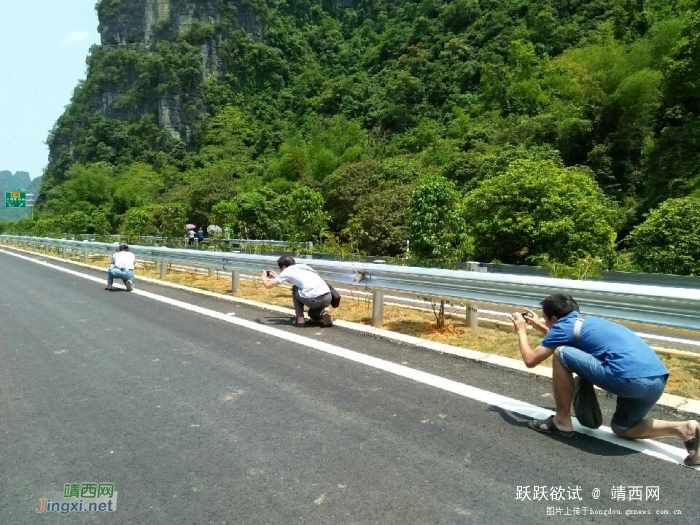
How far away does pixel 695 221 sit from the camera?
11.6 metres

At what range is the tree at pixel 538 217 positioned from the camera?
13.4 metres

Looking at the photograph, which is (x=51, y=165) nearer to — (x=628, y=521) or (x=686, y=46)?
(x=686, y=46)

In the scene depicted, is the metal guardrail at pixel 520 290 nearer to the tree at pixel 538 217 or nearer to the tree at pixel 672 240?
the tree at pixel 538 217

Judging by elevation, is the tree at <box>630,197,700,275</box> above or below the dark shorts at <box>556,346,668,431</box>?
above

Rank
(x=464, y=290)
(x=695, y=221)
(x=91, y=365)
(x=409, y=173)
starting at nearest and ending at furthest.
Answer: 1. (x=91, y=365)
2. (x=464, y=290)
3. (x=695, y=221)
4. (x=409, y=173)

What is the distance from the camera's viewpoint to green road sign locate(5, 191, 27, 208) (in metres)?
57.8

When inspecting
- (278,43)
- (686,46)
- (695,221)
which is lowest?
(695,221)

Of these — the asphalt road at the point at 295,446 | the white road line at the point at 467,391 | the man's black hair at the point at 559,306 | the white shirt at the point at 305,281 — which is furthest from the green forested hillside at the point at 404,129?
the man's black hair at the point at 559,306

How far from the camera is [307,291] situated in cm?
731

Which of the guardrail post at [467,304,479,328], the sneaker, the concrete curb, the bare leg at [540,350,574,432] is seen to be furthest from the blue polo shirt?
the sneaker

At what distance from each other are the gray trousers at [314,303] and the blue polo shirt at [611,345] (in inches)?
158

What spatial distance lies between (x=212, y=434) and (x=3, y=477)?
1245 millimetres

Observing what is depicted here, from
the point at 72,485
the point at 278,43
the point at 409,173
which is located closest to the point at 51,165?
the point at 278,43

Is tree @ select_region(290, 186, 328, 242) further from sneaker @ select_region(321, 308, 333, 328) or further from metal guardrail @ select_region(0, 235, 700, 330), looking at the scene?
sneaker @ select_region(321, 308, 333, 328)
